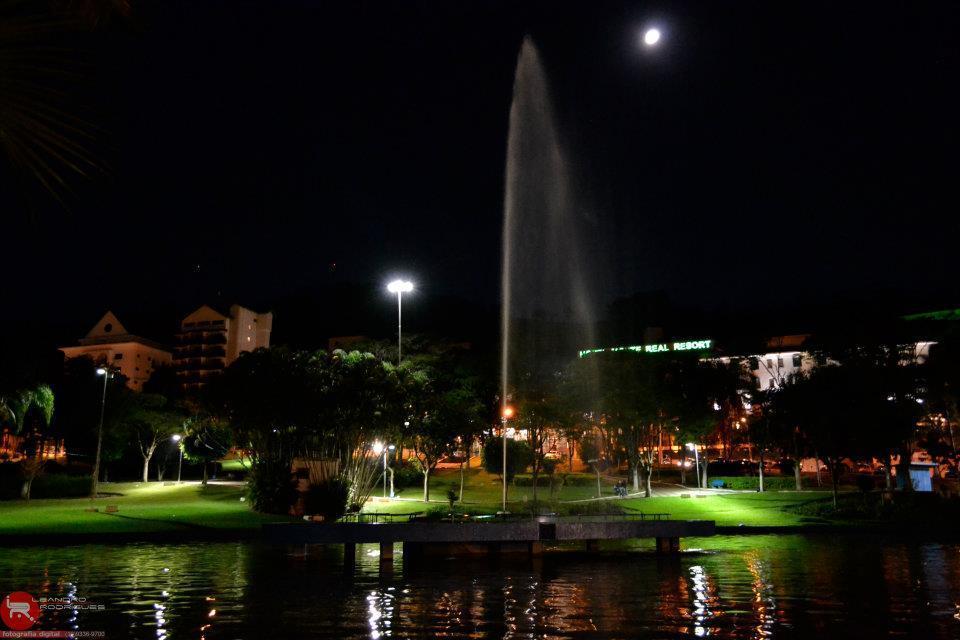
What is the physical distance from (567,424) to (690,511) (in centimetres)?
1366

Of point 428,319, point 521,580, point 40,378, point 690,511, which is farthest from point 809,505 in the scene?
point 428,319

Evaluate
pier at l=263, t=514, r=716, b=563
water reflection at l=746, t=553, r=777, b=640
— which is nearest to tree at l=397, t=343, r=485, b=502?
pier at l=263, t=514, r=716, b=563

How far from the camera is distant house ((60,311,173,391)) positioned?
127 metres

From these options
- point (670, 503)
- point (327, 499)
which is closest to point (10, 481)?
point (327, 499)

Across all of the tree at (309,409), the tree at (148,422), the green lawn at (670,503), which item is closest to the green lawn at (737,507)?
the green lawn at (670,503)

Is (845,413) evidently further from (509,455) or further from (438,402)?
(509,455)

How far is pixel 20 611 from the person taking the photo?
50.8ft

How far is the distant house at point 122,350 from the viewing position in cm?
12694

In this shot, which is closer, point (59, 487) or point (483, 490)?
point (59, 487)

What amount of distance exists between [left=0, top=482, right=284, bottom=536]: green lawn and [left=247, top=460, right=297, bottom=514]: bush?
94cm

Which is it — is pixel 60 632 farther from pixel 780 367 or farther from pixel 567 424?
pixel 780 367

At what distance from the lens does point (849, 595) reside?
1930 centimetres

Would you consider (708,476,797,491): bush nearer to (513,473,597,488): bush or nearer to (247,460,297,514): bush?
(513,473,597,488): bush

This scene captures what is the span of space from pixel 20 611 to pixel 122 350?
12291cm
